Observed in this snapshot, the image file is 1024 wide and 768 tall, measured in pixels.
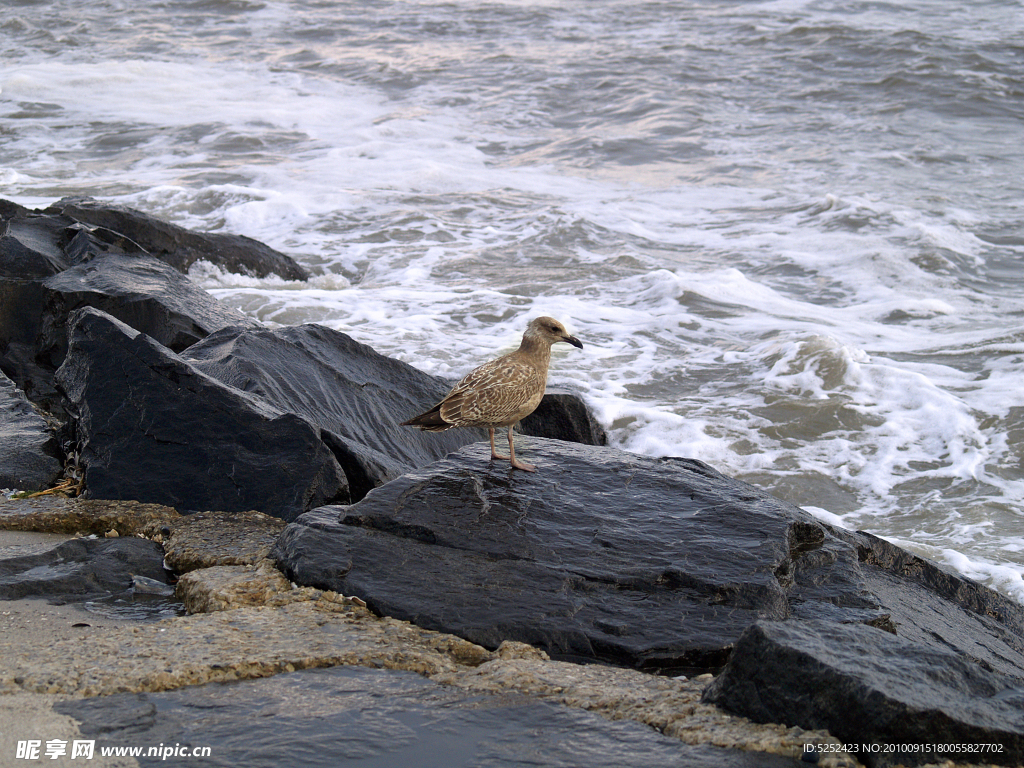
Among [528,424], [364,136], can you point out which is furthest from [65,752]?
[364,136]

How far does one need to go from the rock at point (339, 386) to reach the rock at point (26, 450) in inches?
35.1

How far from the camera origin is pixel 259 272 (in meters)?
10.2

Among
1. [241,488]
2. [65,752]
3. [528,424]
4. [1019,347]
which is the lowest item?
[1019,347]

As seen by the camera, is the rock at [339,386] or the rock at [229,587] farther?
the rock at [339,386]

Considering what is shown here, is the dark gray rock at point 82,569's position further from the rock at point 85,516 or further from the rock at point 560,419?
the rock at point 560,419

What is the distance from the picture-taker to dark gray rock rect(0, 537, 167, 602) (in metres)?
3.62

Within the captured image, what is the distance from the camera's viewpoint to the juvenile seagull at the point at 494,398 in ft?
14.4

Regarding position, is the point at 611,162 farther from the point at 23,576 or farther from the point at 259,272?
the point at 23,576

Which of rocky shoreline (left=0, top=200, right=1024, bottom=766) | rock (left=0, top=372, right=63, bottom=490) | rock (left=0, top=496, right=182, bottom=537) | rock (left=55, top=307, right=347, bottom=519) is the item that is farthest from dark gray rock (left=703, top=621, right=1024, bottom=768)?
rock (left=0, top=372, right=63, bottom=490)

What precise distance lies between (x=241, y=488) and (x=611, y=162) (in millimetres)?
12824

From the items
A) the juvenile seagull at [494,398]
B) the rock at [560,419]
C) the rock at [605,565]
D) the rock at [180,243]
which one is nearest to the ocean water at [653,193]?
the rock at [180,243]

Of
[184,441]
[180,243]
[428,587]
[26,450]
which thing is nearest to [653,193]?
[180,243]

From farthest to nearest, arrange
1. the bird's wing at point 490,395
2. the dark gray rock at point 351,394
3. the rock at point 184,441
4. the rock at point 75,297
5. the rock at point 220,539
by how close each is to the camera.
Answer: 1. the rock at point 75,297
2. the dark gray rock at point 351,394
3. the rock at point 184,441
4. the bird's wing at point 490,395
5. the rock at point 220,539

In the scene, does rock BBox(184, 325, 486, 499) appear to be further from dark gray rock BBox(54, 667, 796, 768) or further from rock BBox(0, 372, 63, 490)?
dark gray rock BBox(54, 667, 796, 768)
